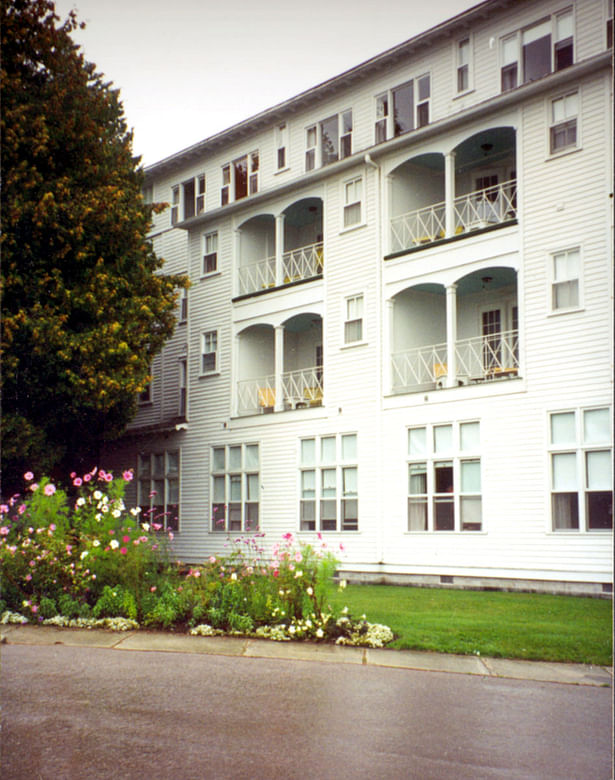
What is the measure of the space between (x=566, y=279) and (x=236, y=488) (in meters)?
12.1

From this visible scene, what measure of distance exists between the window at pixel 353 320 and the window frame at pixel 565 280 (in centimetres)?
581

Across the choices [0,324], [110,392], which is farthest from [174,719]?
[110,392]

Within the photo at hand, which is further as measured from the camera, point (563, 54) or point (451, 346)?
point (451, 346)

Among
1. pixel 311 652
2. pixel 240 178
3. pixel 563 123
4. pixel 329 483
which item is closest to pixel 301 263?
pixel 240 178

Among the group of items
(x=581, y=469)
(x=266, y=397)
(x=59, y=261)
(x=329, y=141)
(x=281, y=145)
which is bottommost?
(x=581, y=469)

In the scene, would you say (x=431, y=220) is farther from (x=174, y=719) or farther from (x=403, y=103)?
(x=174, y=719)

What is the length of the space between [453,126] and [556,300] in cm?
553

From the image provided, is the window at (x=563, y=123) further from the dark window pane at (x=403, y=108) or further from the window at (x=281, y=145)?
the window at (x=281, y=145)

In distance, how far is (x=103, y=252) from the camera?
23.2 m

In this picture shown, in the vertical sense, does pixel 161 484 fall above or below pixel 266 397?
below

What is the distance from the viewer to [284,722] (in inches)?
279

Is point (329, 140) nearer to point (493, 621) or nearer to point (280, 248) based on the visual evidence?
point (280, 248)

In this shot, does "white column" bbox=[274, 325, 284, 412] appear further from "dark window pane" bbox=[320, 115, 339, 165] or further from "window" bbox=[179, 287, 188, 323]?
"dark window pane" bbox=[320, 115, 339, 165]

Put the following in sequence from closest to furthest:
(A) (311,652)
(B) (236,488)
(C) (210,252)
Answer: (A) (311,652) < (B) (236,488) < (C) (210,252)
